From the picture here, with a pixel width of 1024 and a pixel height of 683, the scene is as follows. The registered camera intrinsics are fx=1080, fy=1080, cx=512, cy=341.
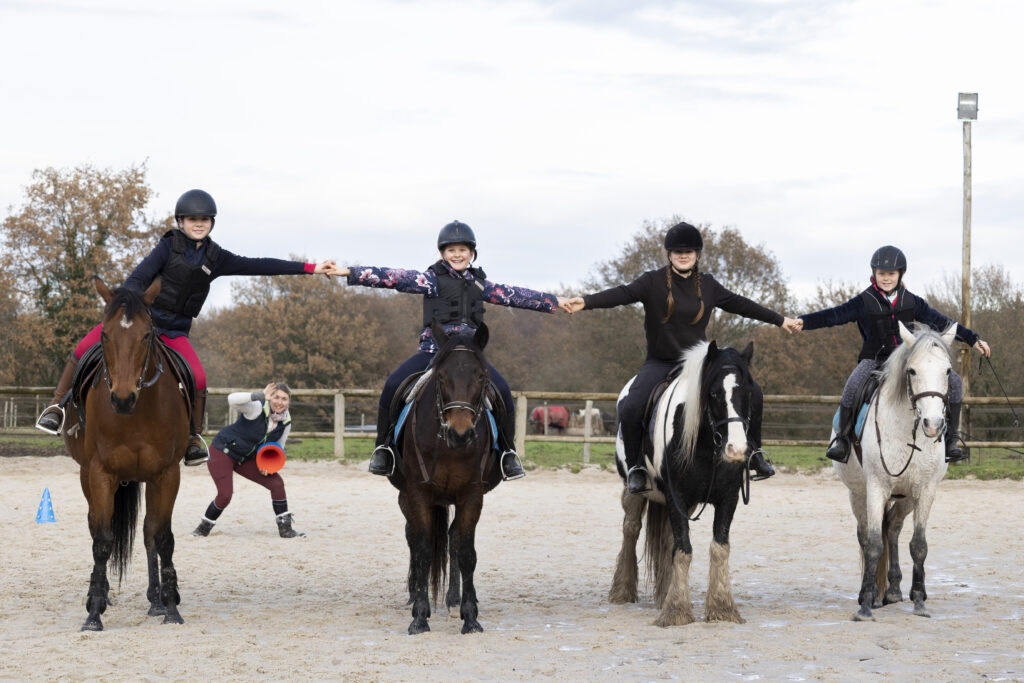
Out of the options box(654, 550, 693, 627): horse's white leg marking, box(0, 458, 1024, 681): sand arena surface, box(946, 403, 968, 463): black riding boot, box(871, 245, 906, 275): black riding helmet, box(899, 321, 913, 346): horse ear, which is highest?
box(871, 245, 906, 275): black riding helmet

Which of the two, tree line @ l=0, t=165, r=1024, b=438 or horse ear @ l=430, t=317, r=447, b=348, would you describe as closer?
horse ear @ l=430, t=317, r=447, b=348

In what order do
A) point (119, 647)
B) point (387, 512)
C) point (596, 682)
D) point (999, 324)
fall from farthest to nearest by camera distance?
point (999, 324) < point (387, 512) < point (119, 647) < point (596, 682)

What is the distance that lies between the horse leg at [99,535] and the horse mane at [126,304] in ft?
3.45

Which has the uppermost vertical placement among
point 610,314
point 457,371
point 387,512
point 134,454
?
point 610,314

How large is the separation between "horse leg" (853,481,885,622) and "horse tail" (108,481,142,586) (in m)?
4.81

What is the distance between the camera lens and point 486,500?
14320 millimetres

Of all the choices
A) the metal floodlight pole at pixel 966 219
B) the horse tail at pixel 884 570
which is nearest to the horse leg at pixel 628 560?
the horse tail at pixel 884 570

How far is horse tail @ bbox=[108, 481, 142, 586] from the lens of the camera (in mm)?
7277

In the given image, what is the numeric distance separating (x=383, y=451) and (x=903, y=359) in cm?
Answer: 346

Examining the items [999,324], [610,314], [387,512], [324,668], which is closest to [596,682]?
[324,668]

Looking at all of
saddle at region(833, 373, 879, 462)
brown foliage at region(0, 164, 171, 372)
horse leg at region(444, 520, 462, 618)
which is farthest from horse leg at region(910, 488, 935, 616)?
brown foliage at region(0, 164, 171, 372)

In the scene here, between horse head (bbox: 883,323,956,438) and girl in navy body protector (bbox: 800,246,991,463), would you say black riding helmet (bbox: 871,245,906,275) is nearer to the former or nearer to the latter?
girl in navy body protector (bbox: 800,246,991,463)

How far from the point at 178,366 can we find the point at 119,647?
188cm

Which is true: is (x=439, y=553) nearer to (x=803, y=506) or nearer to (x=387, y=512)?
(x=387, y=512)
